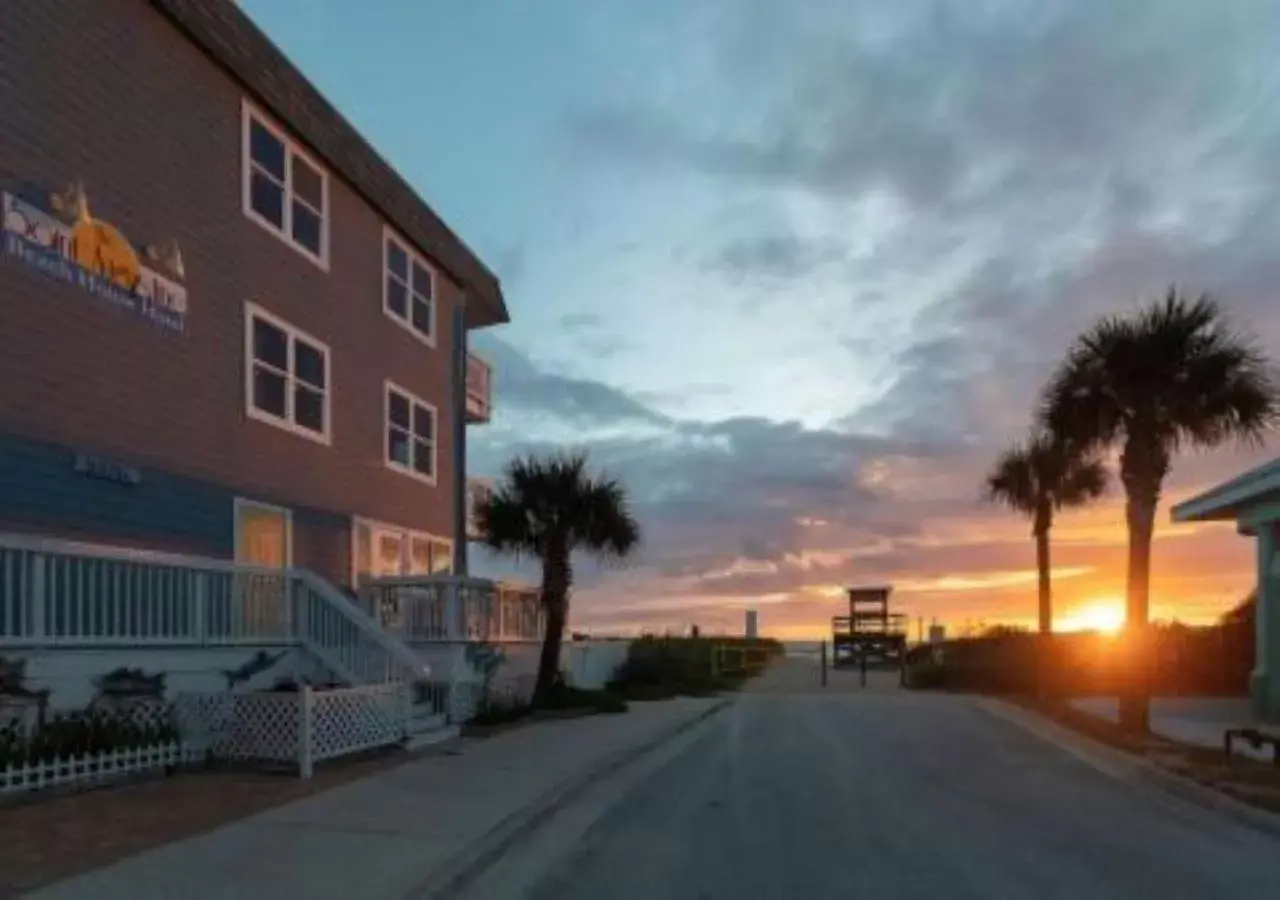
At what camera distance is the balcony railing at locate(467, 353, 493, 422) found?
31812 millimetres

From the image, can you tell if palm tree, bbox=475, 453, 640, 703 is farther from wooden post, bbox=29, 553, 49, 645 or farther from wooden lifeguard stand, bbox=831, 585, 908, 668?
wooden lifeguard stand, bbox=831, 585, 908, 668

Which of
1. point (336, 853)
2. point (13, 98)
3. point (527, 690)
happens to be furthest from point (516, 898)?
point (527, 690)

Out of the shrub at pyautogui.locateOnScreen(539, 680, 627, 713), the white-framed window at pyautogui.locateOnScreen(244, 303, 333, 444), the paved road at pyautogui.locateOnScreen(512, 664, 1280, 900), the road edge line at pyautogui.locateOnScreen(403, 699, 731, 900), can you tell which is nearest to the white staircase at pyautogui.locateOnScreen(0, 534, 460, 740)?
the road edge line at pyautogui.locateOnScreen(403, 699, 731, 900)

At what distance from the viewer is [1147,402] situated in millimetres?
20469

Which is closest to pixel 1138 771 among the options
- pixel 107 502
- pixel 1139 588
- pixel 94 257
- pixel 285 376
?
pixel 1139 588

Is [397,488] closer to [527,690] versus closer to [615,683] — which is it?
[527,690]

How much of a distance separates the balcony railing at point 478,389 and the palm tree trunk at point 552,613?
21.9ft

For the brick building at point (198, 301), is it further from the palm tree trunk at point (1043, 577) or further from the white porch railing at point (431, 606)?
the palm tree trunk at point (1043, 577)

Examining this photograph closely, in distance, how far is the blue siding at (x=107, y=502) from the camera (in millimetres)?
15133

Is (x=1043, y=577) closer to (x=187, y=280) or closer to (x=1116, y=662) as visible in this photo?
(x=1116, y=662)

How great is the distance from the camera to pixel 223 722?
15547 millimetres

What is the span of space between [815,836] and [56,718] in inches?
286

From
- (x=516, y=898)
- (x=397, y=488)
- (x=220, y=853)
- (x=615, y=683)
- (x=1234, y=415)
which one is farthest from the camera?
(x=615, y=683)

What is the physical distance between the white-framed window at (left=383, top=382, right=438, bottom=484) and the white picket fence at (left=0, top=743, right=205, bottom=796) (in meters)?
11.3
